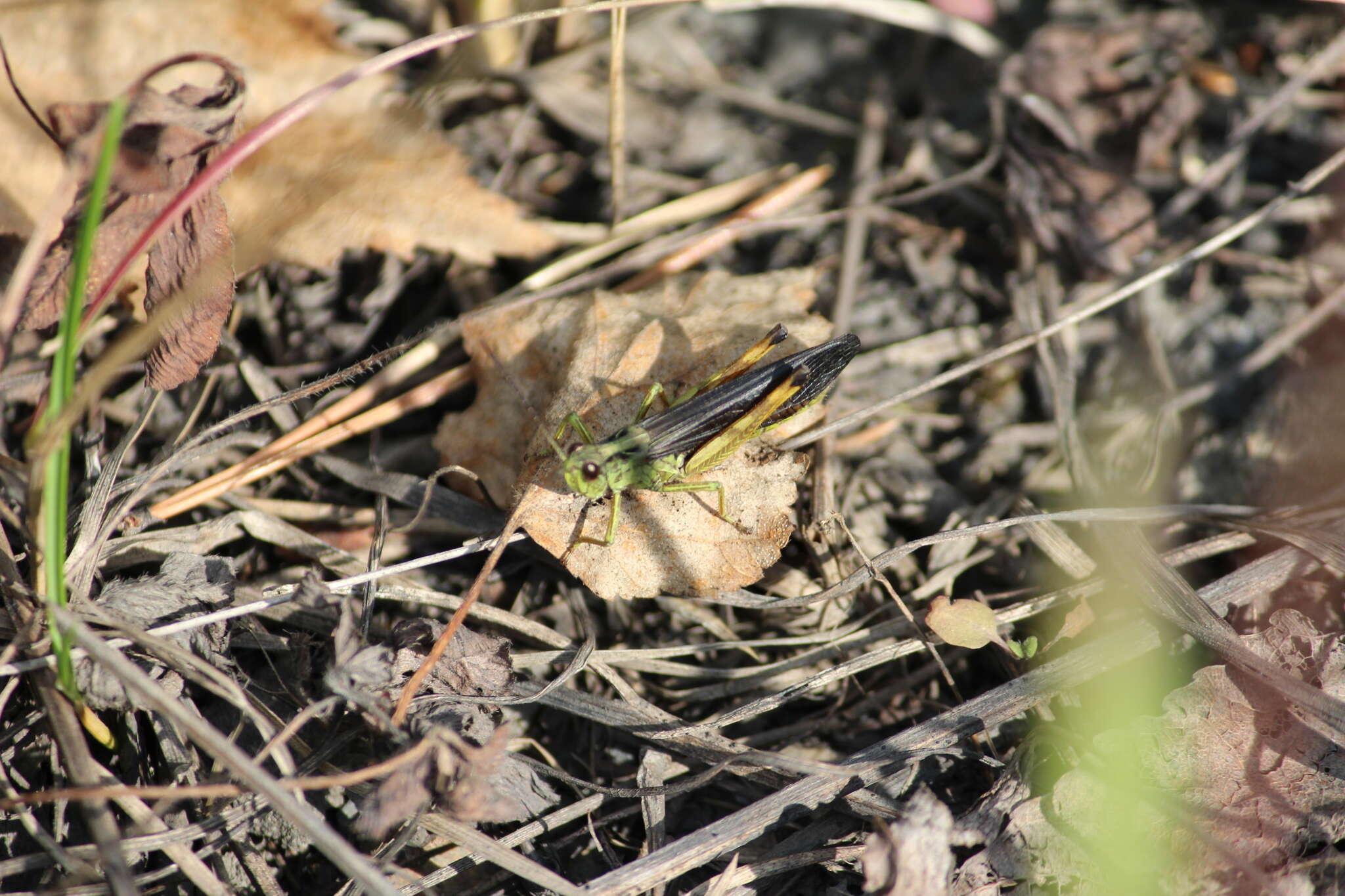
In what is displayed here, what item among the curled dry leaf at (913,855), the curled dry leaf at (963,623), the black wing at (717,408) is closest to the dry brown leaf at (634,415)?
the black wing at (717,408)

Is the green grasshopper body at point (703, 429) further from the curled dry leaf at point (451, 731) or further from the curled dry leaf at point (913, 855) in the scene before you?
the curled dry leaf at point (913, 855)

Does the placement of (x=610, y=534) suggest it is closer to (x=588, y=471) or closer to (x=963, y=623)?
(x=588, y=471)

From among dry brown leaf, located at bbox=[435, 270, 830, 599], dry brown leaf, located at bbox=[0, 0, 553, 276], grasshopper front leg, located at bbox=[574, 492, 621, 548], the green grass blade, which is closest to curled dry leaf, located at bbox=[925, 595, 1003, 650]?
dry brown leaf, located at bbox=[435, 270, 830, 599]

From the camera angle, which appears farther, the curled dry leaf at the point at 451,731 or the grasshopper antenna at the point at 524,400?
the grasshopper antenna at the point at 524,400

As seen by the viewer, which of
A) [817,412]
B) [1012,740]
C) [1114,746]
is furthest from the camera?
[817,412]

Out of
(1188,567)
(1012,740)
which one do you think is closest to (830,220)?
(1188,567)

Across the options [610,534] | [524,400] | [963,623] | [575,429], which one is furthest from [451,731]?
[963,623]

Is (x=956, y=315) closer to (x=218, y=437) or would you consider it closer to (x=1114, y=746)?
(x=1114, y=746)
